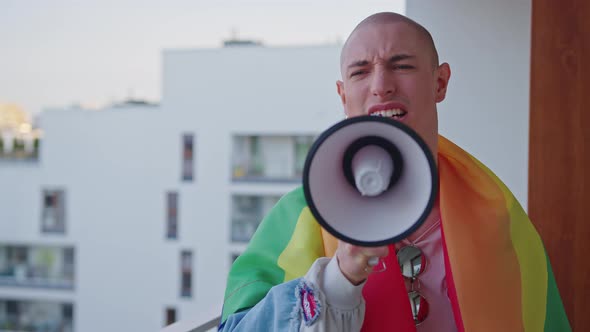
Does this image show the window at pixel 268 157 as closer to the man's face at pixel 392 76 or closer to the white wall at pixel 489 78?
the white wall at pixel 489 78

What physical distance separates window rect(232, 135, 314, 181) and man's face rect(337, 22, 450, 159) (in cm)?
2082

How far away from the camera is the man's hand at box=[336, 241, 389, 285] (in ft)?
2.64

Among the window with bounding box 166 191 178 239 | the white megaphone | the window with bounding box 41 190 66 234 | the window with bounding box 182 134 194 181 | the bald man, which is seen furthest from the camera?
the window with bounding box 41 190 66 234

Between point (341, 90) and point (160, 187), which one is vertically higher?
point (341, 90)

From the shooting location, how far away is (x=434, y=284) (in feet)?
3.68

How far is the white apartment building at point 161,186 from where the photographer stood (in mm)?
22328

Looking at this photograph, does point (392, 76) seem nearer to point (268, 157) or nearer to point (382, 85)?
point (382, 85)

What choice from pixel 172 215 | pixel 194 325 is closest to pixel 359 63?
pixel 194 325

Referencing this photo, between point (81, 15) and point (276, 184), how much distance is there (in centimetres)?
1562

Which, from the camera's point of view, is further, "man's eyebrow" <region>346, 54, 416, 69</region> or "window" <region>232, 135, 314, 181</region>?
"window" <region>232, 135, 314, 181</region>

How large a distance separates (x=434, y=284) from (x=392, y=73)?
35cm

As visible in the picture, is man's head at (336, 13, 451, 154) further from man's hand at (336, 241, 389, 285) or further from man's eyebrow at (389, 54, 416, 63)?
man's hand at (336, 241, 389, 285)

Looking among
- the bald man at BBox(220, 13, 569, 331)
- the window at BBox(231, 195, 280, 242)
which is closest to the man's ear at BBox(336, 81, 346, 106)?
the bald man at BBox(220, 13, 569, 331)

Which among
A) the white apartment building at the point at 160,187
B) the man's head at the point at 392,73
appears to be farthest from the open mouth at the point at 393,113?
the white apartment building at the point at 160,187
